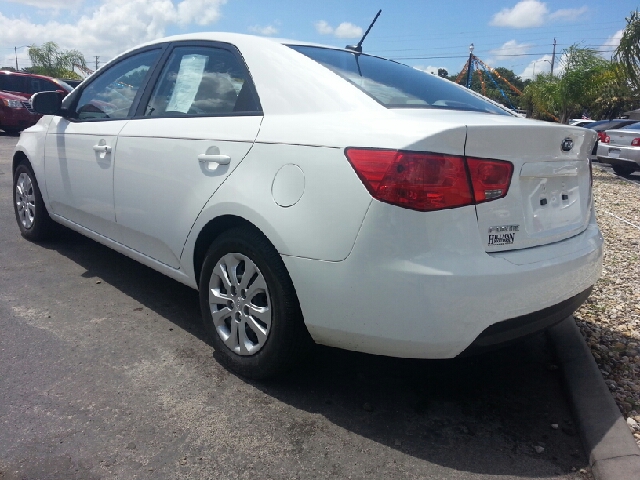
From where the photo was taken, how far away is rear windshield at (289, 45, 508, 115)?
9.11ft

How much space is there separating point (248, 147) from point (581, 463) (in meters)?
1.97

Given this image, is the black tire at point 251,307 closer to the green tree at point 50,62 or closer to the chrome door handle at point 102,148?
the chrome door handle at point 102,148

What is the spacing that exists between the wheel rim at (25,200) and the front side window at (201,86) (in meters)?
2.05

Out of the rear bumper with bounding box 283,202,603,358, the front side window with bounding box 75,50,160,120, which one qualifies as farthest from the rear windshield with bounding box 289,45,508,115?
the front side window with bounding box 75,50,160,120

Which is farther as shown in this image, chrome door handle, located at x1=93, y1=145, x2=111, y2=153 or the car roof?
chrome door handle, located at x1=93, y1=145, x2=111, y2=153

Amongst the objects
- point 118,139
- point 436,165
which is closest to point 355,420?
point 436,165

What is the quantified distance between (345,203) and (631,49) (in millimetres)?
16742

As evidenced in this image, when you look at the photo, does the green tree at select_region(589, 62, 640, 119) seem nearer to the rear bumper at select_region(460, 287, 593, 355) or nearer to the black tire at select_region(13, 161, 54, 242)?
the black tire at select_region(13, 161, 54, 242)

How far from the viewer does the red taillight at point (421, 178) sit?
7.27ft

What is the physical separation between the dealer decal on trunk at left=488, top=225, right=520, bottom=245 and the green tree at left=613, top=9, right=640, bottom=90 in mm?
16172

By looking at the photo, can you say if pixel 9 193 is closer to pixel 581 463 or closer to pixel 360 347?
pixel 360 347

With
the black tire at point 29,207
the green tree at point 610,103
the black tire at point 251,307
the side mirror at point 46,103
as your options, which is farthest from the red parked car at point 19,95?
the green tree at point 610,103

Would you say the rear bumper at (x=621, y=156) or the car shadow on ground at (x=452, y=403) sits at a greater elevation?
the car shadow on ground at (x=452, y=403)


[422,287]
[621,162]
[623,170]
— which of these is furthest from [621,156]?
[422,287]
